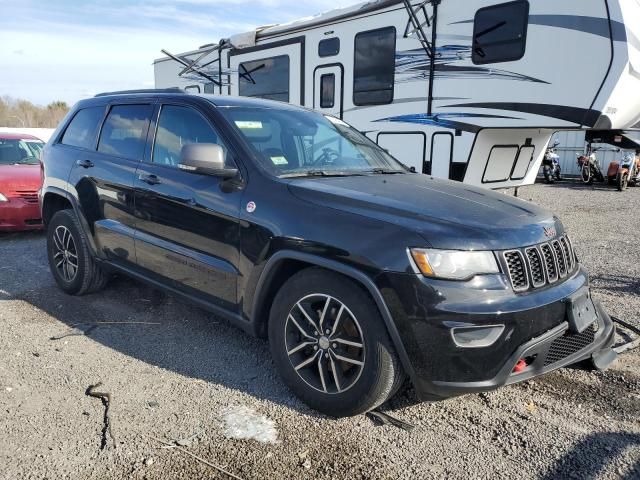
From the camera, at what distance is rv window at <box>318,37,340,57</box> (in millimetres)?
8434

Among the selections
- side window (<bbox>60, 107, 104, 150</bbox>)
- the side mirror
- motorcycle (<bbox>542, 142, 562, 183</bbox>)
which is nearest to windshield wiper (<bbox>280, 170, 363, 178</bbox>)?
the side mirror

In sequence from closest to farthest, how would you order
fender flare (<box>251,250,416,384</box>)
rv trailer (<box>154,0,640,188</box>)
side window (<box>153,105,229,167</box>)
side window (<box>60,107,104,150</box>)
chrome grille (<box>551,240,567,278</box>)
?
fender flare (<box>251,250,416,384</box>), chrome grille (<box>551,240,567,278</box>), side window (<box>153,105,229,167</box>), side window (<box>60,107,104,150</box>), rv trailer (<box>154,0,640,188</box>)

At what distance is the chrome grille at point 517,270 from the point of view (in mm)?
2582

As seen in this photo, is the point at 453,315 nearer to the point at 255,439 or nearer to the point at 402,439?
the point at 402,439

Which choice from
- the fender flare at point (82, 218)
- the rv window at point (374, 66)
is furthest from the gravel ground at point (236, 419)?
the rv window at point (374, 66)

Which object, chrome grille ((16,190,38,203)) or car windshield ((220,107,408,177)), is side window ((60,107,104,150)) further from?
chrome grille ((16,190,38,203))

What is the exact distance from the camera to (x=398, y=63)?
307 inches

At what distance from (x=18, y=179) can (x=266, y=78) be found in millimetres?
4658

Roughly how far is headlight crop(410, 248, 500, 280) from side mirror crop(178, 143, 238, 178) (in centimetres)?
136

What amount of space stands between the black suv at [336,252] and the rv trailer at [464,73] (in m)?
3.34

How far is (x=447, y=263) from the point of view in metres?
2.49

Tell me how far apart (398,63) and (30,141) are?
6210 millimetres

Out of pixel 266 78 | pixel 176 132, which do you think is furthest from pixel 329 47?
pixel 176 132

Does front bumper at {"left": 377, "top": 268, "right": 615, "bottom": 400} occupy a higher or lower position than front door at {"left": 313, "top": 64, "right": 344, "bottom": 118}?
lower
